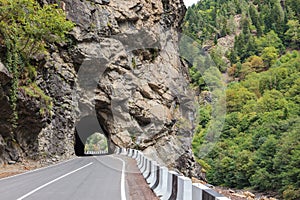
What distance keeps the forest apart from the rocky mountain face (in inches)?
209

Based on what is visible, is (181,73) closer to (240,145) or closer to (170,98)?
(170,98)

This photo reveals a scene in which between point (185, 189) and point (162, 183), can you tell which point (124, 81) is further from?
point (185, 189)

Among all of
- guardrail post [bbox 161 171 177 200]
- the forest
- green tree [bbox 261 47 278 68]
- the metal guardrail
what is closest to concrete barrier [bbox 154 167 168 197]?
the metal guardrail

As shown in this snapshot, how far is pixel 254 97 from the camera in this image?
107 m

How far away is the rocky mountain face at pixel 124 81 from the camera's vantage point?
107 ft

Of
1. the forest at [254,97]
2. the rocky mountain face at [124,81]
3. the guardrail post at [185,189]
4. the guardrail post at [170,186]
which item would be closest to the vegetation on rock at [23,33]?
the rocky mountain face at [124,81]

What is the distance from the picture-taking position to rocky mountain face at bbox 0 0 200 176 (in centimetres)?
3267

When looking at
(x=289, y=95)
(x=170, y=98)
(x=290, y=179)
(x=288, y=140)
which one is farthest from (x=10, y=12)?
(x=289, y=95)

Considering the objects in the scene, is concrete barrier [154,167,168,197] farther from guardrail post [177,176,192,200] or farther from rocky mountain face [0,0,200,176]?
rocky mountain face [0,0,200,176]

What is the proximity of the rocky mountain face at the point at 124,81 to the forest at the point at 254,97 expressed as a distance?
530 centimetres

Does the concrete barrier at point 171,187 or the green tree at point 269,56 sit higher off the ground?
the green tree at point 269,56

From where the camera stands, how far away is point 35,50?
23.4m

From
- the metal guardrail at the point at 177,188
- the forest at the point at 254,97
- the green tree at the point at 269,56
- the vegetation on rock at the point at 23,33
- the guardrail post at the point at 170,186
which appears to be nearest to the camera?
the metal guardrail at the point at 177,188

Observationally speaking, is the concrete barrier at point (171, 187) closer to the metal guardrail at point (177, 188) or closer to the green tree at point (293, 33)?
the metal guardrail at point (177, 188)
